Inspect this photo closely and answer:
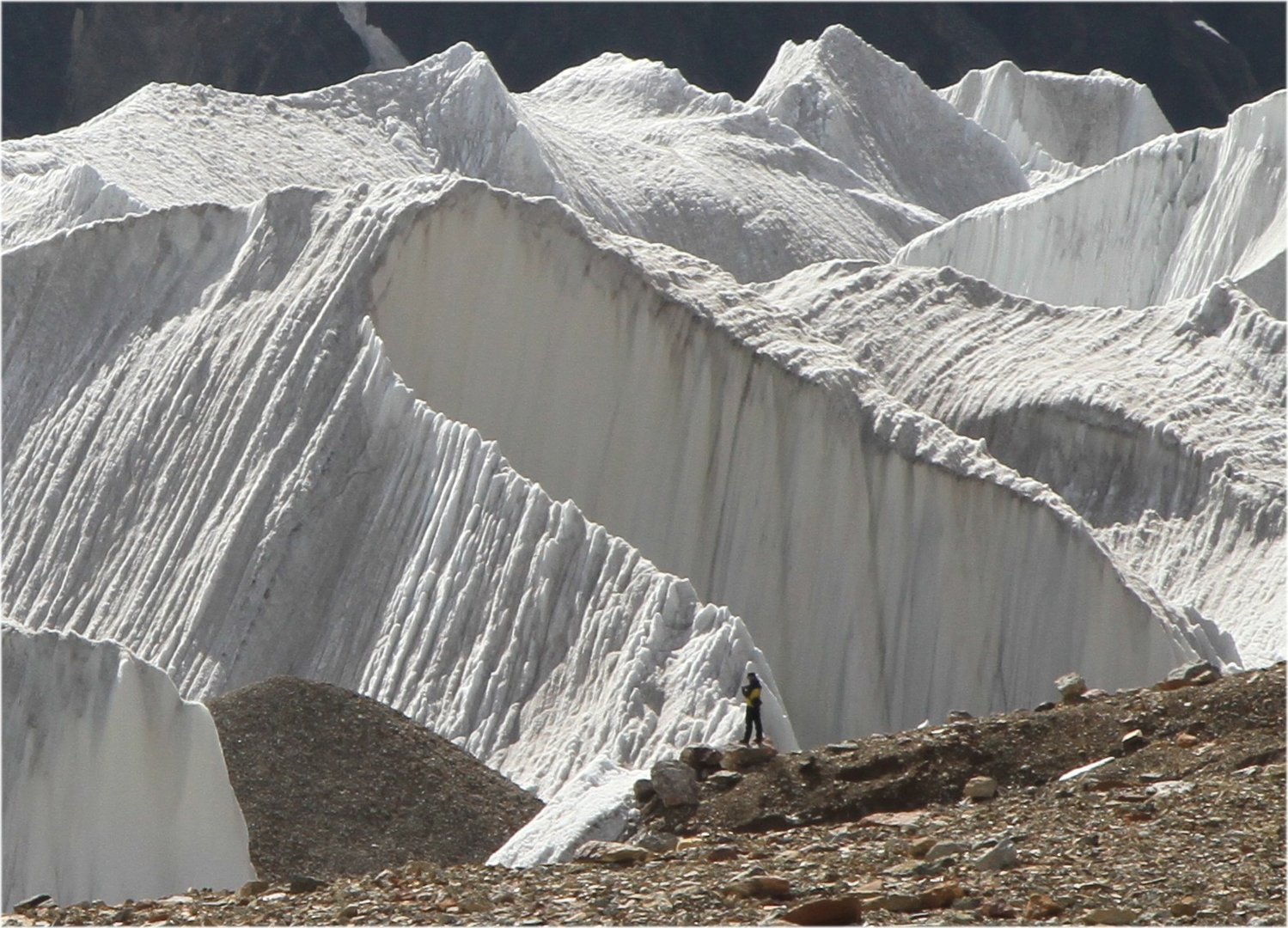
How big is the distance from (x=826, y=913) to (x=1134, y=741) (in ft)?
13.4

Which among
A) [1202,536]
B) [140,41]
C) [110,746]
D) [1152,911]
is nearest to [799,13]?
[140,41]

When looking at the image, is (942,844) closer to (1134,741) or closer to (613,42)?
(1134,741)

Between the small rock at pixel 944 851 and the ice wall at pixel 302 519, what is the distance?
764 cm

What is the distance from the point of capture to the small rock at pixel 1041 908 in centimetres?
784

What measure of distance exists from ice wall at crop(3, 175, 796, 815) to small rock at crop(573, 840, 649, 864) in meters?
6.21

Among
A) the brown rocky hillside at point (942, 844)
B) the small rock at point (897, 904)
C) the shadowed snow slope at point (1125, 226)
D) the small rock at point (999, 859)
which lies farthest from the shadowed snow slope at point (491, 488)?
the shadowed snow slope at point (1125, 226)

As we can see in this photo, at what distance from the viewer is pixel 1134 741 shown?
11547 millimetres

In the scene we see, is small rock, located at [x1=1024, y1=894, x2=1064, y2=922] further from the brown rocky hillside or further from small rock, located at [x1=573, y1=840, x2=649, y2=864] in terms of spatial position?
small rock, located at [x1=573, y1=840, x2=649, y2=864]

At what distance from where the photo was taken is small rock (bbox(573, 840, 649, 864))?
9.98m

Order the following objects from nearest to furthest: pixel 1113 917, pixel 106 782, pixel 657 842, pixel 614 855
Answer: pixel 1113 917 → pixel 614 855 → pixel 657 842 → pixel 106 782

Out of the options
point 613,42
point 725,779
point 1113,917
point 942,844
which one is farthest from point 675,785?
point 613,42

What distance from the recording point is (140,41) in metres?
76.5

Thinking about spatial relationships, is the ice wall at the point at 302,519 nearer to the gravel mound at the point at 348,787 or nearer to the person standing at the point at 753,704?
the gravel mound at the point at 348,787

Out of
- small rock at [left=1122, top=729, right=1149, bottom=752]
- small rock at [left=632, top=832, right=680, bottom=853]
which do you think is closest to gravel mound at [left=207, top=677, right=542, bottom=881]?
small rock at [left=632, top=832, right=680, bottom=853]
